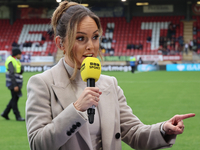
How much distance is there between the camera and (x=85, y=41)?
2.10 metres

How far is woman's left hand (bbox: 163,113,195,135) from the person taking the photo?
2.02 m

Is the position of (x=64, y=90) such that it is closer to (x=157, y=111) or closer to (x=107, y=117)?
(x=107, y=117)

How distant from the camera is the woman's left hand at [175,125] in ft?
6.63

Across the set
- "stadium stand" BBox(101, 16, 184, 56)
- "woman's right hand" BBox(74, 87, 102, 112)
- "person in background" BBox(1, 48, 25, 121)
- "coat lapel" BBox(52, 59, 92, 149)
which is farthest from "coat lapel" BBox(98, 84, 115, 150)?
"stadium stand" BBox(101, 16, 184, 56)

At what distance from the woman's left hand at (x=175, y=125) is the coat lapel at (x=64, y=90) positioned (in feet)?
1.69

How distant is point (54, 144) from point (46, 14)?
39.0 meters

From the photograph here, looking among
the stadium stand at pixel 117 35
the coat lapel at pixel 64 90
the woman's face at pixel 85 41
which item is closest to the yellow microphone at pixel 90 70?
the woman's face at pixel 85 41

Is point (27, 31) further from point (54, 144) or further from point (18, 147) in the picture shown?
point (54, 144)

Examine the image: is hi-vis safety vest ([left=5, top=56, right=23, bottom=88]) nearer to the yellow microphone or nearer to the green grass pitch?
the green grass pitch

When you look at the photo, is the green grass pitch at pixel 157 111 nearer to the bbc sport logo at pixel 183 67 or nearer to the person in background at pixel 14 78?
the person in background at pixel 14 78

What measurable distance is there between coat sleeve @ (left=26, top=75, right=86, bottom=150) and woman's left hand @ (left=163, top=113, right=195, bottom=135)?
57 centimetres

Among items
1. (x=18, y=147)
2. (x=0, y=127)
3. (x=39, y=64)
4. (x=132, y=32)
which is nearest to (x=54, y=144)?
(x=18, y=147)

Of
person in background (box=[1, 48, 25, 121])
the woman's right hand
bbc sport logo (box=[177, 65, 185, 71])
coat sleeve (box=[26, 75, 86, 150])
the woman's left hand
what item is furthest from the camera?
bbc sport logo (box=[177, 65, 185, 71])

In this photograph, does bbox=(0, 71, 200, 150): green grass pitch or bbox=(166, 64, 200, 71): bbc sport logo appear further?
bbox=(166, 64, 200, 71): bbc sport logo
